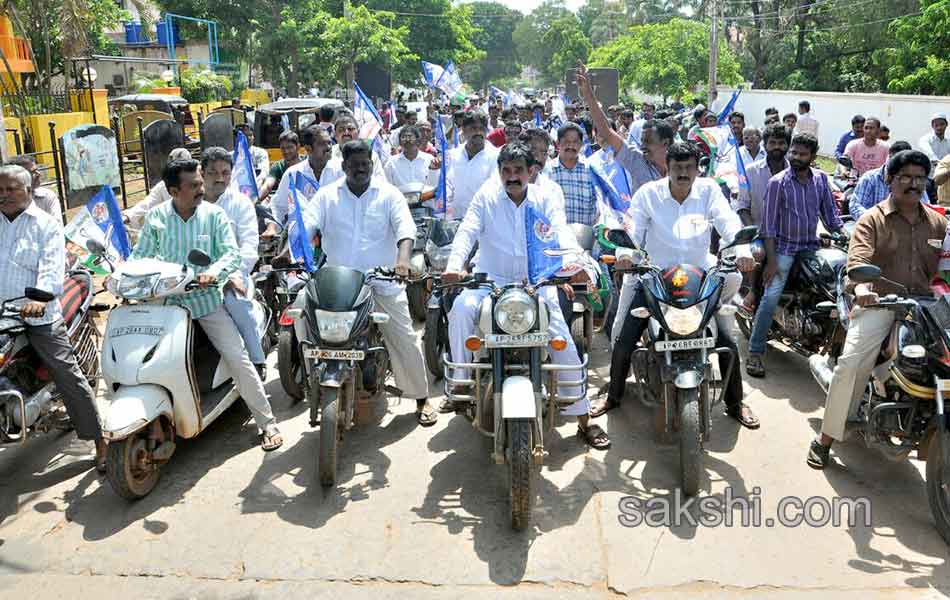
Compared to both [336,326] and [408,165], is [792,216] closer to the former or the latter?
[336,326]

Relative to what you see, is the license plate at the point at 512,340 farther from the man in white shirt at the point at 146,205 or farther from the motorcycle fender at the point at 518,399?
the man in white shirt at the point at 146,205

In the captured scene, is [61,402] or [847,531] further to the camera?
[61,402]

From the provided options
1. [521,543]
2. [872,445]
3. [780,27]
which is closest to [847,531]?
[872,445]

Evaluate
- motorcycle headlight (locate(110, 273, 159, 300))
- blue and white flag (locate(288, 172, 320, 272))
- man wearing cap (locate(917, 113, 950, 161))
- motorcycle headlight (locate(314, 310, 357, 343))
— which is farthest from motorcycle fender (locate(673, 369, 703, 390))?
man wearing cap (locate(917, 113, 950, 161))

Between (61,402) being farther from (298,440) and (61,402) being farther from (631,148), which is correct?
(631,148)

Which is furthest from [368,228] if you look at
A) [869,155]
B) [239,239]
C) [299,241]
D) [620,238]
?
[869,155]

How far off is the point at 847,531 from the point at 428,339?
304 cm

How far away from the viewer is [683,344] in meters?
4.43

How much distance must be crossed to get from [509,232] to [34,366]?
2808 mm

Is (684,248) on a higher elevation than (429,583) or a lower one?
higher

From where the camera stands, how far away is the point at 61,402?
16.5ft

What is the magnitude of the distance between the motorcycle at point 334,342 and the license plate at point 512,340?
33.6 inches

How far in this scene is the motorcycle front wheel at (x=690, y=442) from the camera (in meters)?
4.29

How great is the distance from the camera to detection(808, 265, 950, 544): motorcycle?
3.81 metres
